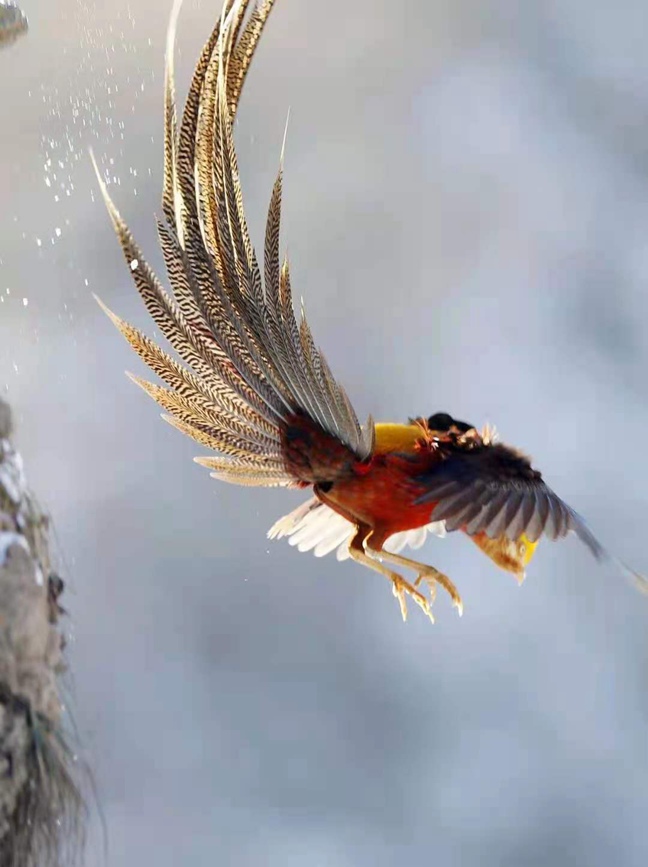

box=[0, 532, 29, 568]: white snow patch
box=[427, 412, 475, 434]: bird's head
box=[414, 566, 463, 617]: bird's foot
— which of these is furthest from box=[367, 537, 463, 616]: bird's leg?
box=[0, 532, 29, 568]: white snow patch

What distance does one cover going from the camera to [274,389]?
87 centimetres

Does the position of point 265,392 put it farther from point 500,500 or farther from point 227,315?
point 500,500

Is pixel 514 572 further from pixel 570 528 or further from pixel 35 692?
pixel 35 692

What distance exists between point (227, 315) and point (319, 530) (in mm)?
273

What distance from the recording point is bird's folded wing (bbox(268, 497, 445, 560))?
3.33 feet

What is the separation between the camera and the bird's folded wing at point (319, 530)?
3.33 feet

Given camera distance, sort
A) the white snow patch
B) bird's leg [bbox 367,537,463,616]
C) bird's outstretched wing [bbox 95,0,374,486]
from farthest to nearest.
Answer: the white snow patch
bird's leg [bbox 367,537,463,616]
bird's outstretched wing [bbox 95,0,374,486]

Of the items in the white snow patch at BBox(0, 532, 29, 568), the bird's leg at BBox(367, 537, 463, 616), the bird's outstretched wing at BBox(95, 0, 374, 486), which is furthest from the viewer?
the white snow patch at BBox(0, 532, 29, 568)

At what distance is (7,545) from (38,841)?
31cm

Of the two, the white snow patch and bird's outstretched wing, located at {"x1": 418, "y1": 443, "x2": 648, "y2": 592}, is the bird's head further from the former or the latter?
the white snow patch

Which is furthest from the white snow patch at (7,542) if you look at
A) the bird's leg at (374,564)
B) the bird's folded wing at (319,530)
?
the bird's leg at (374,564)

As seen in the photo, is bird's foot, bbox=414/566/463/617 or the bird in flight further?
bird's foot, bbox=414/566/463/617

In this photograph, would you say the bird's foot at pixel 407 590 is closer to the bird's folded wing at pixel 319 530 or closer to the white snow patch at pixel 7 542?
the bird's folded wing at pixel 319 530

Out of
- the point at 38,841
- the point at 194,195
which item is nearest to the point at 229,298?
the point at 194,195
